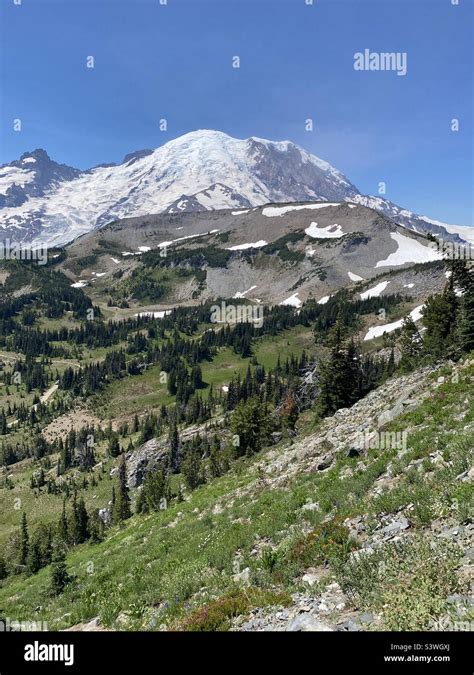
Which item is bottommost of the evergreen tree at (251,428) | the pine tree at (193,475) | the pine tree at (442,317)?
the pine tree at (193,475)

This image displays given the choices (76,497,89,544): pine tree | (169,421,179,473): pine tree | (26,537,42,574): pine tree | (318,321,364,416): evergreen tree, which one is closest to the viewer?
(26,537,42,574): pine tree

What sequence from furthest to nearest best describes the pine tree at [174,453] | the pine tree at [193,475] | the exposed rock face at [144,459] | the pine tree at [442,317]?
the exposed rock face at [144,459], the pine tree at [174,453], the pine tree at [193,475], the pine tree at [442,317]

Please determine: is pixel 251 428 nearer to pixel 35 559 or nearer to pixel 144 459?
pixel 35 559

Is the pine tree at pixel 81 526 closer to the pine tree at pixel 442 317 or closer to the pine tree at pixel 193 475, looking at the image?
the pine tree at pixel 193 475

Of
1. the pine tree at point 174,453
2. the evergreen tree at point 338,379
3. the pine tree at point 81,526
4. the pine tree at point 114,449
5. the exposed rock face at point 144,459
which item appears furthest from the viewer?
the pine tree at point 114,449

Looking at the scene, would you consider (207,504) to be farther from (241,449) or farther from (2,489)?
(2,489)

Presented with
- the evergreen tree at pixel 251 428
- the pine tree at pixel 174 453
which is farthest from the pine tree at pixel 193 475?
the pine tree at pixel 174 453

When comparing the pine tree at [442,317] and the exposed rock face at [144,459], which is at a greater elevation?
the pine tree at [442,317]

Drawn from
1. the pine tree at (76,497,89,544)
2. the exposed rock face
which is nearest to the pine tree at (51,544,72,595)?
the pine tree at (76,497,89,544)

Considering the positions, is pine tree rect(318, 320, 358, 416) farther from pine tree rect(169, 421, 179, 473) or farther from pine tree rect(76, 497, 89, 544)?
pine tree rect(169, 421, 179, 473)

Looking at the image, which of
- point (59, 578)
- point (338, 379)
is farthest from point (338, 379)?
point (59, 578)

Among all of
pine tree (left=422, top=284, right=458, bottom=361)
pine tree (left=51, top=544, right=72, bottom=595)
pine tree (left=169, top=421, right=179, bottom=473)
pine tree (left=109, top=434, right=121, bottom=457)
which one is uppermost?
pine tree (left=422, top=284, right=458, bottom=361)

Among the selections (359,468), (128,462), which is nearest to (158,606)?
(359,468)
